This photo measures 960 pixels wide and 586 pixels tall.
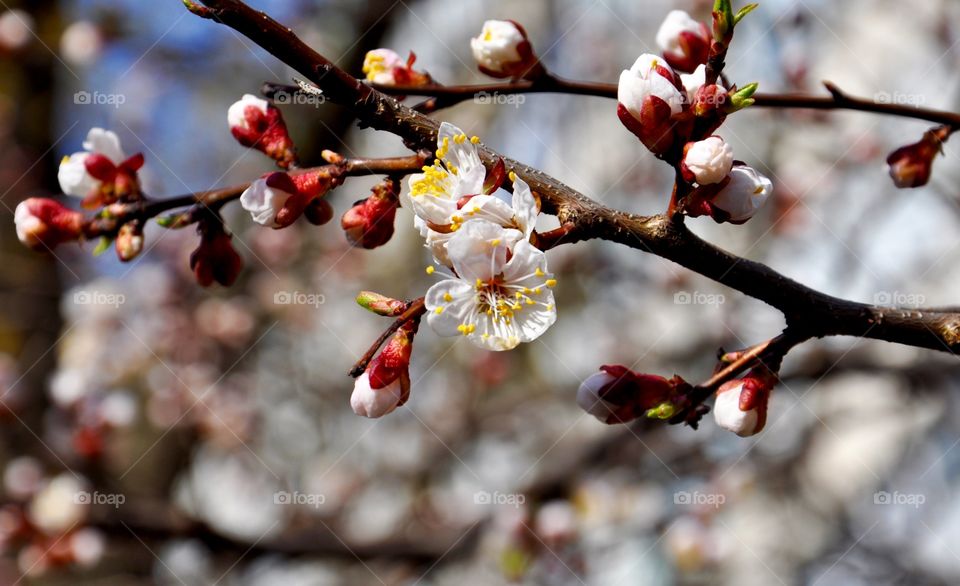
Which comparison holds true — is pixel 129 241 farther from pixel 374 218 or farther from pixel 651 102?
pixel 651 102

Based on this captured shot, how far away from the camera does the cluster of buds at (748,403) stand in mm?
1101

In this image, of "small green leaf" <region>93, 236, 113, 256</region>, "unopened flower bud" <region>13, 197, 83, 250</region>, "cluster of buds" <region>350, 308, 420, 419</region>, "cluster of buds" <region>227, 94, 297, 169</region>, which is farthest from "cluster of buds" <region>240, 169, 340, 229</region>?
"unopened flower bud" <region>13, 197, 83, 250</region>

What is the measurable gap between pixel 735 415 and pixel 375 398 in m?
0.52

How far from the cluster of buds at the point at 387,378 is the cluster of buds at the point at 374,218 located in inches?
6.0

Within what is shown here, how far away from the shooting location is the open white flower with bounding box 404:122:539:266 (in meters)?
0.93

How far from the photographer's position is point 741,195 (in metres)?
0.95

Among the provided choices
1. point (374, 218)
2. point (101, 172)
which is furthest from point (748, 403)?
point (101, 172)

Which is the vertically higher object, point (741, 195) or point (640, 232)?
point (741, 195)

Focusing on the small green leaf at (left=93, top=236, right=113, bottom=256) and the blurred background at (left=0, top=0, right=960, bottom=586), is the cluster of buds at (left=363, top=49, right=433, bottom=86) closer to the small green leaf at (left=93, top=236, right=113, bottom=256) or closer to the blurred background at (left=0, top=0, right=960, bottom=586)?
the small green leaf at (left=93, top=236, right=113, bottom=256)

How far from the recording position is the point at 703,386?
1.11 m

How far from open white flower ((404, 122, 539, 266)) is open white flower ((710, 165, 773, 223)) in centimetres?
24

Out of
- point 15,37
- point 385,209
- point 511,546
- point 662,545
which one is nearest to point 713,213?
point 385,209

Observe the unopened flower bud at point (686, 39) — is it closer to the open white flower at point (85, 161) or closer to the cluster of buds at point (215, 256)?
the cluster of buds at point (215, 256)

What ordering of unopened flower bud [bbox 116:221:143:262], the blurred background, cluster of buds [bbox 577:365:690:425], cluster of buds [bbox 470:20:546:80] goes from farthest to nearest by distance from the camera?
the blurred background → cluster of buds [bbox 470:20:546:80] → unopened flower bud [bbox 116:221:143:262] → cluster of buds [bbox 577:365:690:425]
